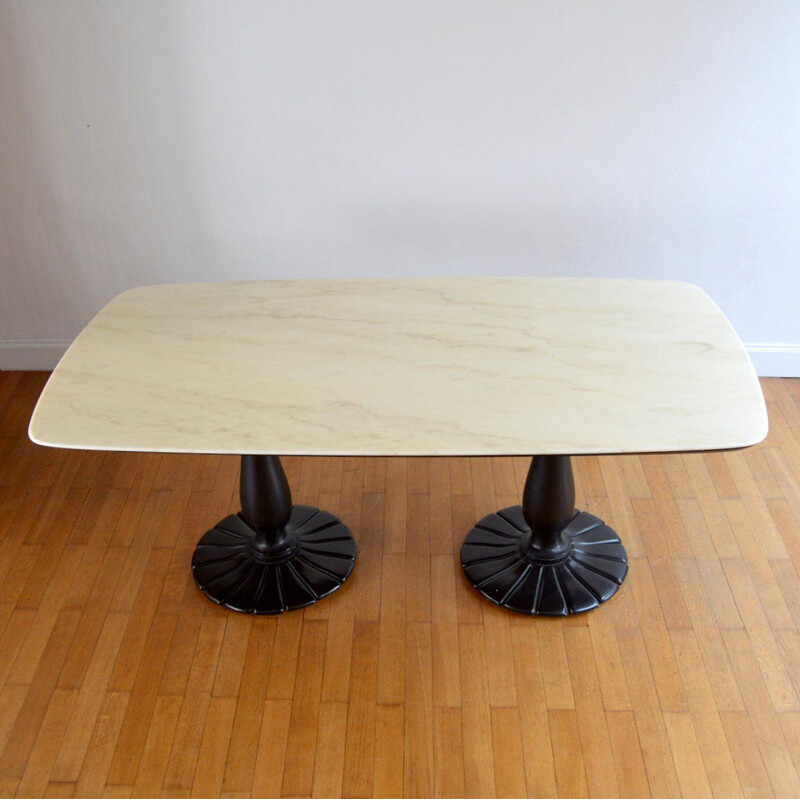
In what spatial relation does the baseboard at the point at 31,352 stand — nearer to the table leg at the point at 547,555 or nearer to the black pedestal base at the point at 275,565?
the black pedestal base at the point at 275,565

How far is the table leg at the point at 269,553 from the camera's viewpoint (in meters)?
2.36

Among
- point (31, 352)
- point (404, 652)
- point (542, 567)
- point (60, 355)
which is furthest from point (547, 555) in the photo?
point (31, 352)

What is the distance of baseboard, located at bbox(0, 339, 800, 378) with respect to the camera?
3.22 metres

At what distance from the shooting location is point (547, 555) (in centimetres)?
246

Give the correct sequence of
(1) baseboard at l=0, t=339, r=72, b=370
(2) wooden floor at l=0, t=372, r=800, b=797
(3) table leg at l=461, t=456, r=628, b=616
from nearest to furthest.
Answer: (2) wooden floor at l=0, t=372, r=800, b=797
(3) table leg at l=461, t=456, r=628, b=616
(1) baseboard at l=0, t=339, r=72, b=370

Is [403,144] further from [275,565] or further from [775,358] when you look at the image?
[775,358]

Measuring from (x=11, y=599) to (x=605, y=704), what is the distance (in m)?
1.66

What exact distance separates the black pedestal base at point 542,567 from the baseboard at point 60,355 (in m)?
1.15

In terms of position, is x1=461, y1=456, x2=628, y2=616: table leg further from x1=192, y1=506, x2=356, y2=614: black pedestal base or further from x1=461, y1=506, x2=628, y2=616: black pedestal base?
x1=192, y1=506, x2=356, y2=614: black pedestal base

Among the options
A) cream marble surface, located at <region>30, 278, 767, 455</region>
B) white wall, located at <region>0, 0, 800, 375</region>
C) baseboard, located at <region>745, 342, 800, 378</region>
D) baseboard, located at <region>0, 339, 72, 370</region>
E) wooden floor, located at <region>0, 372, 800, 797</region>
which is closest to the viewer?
cream marble surface, located at <region>30, 278, 767, 455</region>

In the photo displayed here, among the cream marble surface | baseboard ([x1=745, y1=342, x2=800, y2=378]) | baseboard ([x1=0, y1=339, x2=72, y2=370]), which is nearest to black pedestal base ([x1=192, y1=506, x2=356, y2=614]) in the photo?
the cream marble surface

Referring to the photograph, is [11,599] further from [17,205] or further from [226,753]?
[17,205]

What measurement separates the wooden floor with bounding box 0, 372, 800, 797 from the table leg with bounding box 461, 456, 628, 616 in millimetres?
50

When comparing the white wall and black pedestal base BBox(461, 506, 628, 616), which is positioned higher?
the white wall
